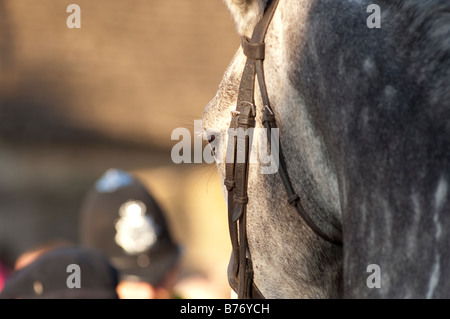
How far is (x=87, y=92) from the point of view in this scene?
29.8 ft

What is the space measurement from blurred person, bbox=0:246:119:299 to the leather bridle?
138 centimetres

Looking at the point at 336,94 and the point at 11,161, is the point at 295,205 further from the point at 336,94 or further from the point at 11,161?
the point at 11,161

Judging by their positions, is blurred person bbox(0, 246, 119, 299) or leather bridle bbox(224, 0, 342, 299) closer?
leather bridle bbox(224, 0, 342, 299)

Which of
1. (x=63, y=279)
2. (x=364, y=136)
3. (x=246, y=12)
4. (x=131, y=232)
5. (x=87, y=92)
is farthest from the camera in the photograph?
(x=87, y=92)

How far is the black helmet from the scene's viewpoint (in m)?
4.95

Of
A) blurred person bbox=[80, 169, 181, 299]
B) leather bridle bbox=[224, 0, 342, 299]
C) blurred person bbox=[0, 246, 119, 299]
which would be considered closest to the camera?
leather bridle bbox=[224, 0, 342, 299]

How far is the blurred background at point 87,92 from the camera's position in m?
9.03

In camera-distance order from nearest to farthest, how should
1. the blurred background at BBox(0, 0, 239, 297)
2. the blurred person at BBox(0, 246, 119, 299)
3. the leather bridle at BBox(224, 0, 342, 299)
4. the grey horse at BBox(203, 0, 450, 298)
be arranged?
1. the grey horse at BBox(203, 0, 450, 298)
2. the leather bridle at BBox(224, 0, 342, 299)
3. the blurred person at BBox(0, 246, 119, 299)
4. the blurred background at BBox(0, 0, 239, 297)

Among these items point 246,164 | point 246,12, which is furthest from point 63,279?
point 246,12

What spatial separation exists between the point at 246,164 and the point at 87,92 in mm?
7501

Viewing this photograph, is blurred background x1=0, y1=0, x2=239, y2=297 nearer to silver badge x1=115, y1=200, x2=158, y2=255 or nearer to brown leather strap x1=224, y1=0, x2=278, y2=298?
silver badge x1=115, y1=200, x2=158, y2=255

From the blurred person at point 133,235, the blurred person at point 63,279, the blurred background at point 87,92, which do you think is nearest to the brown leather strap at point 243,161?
the blurred person at point 63,279

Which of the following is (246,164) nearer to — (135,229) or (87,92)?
(135,229)

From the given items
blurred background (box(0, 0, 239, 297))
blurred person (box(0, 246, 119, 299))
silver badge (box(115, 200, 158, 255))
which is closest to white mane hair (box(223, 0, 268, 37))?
blurred person (box(0, 246, 119, 299))
